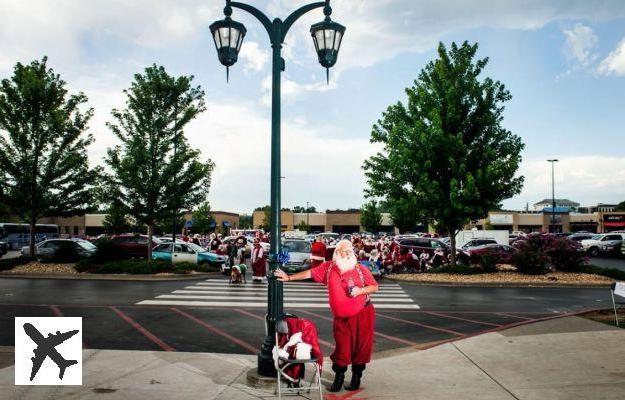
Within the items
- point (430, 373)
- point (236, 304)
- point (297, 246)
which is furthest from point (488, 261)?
point (430, 373)

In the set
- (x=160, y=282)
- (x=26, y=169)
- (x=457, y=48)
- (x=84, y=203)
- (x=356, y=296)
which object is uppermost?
(x=457, y=48)

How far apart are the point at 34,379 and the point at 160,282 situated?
13291 mm

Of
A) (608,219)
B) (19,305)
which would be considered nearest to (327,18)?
(19,305)

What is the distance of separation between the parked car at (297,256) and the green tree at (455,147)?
15.4ft

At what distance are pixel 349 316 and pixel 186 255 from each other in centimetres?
1969

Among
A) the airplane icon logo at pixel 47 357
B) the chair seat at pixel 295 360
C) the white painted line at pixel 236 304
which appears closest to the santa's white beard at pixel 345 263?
the chair seat at pixel 295 360

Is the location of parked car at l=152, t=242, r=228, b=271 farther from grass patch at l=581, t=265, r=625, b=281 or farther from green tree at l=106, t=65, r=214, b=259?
grass patch at l=581, t=265, r=625, b=281

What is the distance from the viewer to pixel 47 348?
6.95 meters

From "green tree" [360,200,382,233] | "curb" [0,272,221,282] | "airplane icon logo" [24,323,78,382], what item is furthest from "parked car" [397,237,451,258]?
"green tree" [360,200,382,233]

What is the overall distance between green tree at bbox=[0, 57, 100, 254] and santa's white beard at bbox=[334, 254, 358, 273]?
19.7 m

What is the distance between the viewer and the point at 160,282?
1923cm

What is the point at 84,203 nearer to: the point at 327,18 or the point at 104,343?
the point at 104,343

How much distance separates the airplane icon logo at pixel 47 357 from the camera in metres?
6.23

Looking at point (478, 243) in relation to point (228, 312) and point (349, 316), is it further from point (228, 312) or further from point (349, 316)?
point (349, 316)
